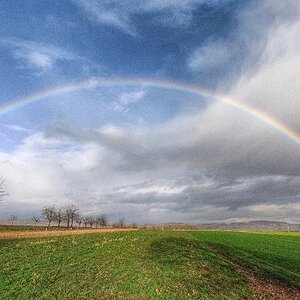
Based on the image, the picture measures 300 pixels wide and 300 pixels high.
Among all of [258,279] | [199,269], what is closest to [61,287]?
[199,269]

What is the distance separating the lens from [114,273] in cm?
3384

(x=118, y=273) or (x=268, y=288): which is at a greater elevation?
(x=118, y=273)

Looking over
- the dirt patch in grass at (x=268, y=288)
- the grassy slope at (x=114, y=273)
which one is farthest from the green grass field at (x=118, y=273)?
the dirt patch in grass at (x=268, y=288)

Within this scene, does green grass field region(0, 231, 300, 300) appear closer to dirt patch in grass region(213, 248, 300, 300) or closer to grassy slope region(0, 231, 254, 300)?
grassy slope region(0, 231, 254, 300)

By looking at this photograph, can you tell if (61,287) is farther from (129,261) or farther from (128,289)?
(129,261)

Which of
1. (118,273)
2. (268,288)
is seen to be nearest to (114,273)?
(118,273)

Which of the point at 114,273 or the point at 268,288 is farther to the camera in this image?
the point at 268,288

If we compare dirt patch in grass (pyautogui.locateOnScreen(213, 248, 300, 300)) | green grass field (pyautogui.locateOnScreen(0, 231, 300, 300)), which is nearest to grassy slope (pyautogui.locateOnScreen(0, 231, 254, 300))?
green grass field (pyautogui.locateOnScreen(0, 231, 300, 300))

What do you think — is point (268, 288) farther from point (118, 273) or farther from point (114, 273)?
point (114, 273)

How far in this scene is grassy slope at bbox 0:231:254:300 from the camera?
29703 mm

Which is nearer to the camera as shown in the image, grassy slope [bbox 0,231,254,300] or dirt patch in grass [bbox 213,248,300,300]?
grassy slope [bbox 0,231,254,300]

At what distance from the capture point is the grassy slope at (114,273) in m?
29.7

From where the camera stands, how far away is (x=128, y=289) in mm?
30188

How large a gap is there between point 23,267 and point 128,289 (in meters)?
11.6
